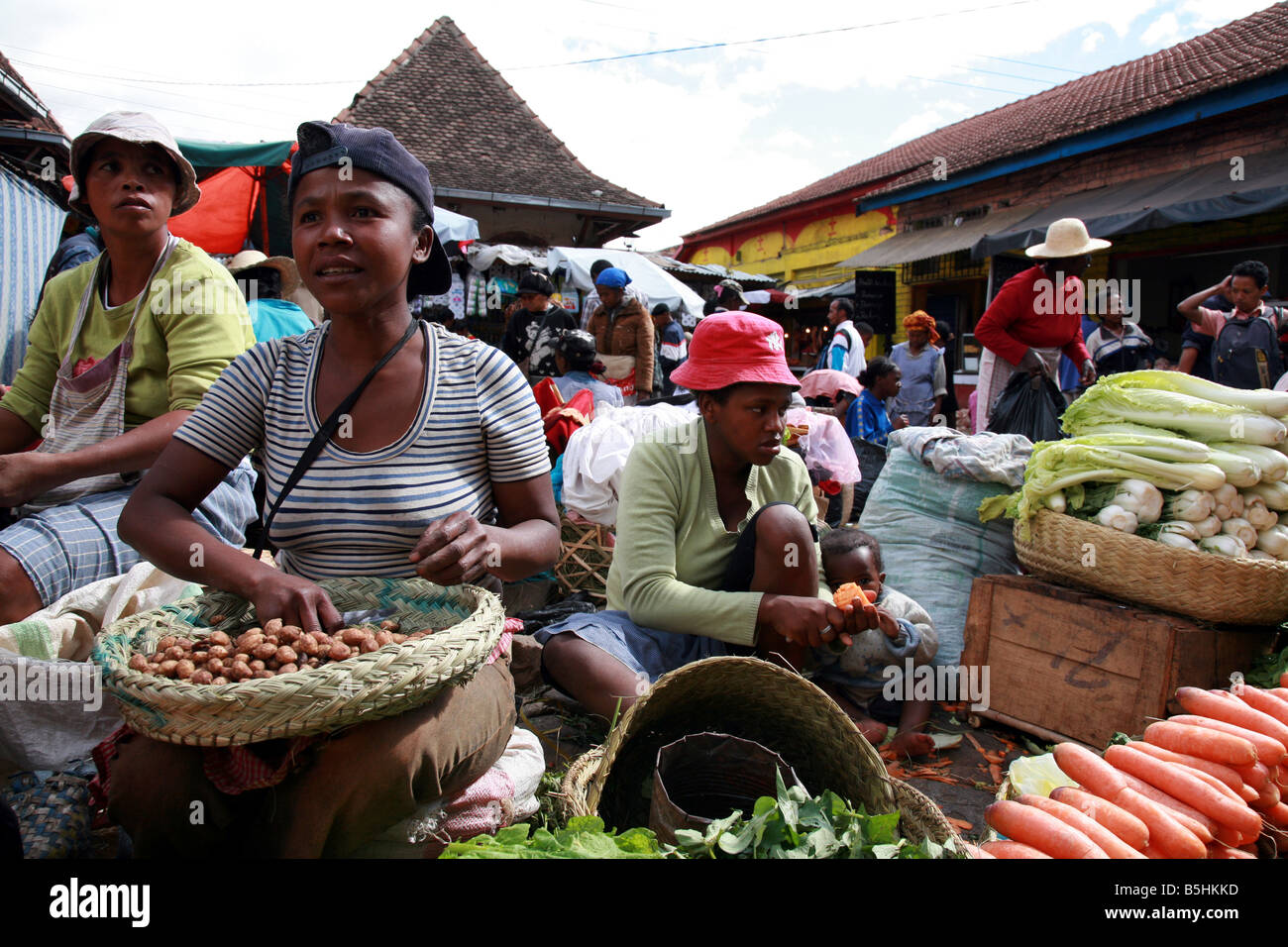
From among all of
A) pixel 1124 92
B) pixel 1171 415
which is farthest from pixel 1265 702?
pixel 1124 92

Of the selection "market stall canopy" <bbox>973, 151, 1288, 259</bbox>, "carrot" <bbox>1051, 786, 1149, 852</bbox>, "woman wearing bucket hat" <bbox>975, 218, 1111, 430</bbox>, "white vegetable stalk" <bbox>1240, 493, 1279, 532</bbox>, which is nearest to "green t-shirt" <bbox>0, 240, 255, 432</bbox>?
"carrot" <bbox>1051, 786, 1149, 852</bbox>

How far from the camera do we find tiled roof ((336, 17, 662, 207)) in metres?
14.8

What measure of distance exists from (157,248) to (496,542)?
62.4 inches

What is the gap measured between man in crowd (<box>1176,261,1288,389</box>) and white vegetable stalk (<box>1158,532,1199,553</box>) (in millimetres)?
4114

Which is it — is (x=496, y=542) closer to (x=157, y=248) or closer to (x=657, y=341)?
(x=157, y=248)

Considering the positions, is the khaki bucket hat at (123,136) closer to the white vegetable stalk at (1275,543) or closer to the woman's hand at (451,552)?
the woman's hand at (451,552)

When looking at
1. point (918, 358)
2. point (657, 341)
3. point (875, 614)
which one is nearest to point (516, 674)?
point (875, 614)

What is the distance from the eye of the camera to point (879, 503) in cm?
395

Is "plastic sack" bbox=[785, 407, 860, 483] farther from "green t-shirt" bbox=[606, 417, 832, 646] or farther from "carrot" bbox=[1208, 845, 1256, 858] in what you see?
"carrot" bbox=[1208, 845, 1256, 858]

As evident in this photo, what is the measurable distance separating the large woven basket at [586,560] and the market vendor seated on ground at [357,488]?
2226mm

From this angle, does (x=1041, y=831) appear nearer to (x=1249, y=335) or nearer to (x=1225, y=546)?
(x=1225, y=546)

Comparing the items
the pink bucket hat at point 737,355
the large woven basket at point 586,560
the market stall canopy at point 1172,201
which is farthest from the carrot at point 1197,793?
the market stall canopy at point 1172,201

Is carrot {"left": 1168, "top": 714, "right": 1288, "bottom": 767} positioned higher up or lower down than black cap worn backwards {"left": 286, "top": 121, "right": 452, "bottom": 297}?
lower down

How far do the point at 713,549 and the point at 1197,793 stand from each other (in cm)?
138
